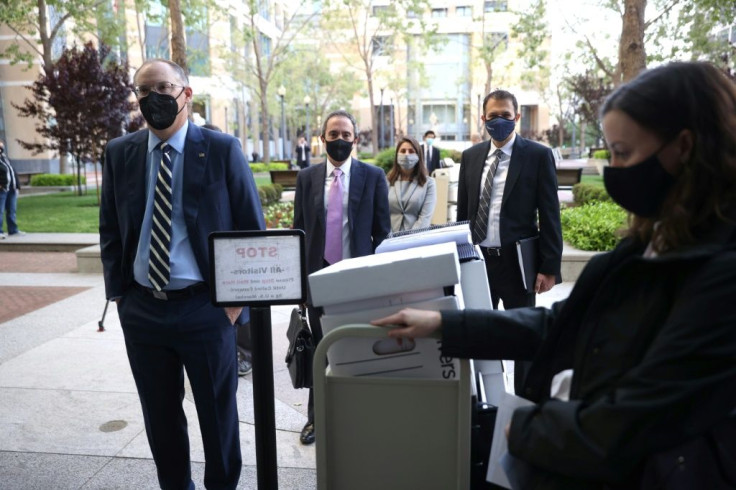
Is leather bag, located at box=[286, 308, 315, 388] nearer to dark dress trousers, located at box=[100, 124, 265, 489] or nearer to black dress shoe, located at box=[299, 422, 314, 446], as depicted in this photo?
dark dress trousers, located at box=[100, 124, 265, 489]

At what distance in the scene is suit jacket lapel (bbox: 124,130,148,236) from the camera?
282 cm

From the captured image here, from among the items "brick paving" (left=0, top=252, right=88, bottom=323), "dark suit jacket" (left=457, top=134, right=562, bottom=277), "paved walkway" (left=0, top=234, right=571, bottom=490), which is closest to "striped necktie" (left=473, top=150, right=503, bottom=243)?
"dark suit jacket" (left=457, top=134, right=562, bottom=277)

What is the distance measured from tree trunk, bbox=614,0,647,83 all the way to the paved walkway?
408 centimetres

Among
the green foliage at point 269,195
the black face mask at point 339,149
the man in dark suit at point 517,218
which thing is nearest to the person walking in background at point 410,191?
the black face mask at point 339,149

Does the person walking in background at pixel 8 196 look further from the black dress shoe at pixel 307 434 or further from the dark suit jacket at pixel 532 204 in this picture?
the dark suit jacket at pixel 532 204

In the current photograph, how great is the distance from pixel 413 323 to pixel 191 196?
4.65 feet

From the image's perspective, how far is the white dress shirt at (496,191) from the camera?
13.8 ft

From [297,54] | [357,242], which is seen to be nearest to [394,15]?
[297,54]

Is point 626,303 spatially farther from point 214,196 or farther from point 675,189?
point 214,196

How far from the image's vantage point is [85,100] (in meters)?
18.3

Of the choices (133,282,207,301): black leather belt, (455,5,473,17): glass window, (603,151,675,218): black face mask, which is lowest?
(133,282,207,301): black leather belt

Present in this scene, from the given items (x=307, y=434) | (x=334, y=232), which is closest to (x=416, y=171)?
(x=334, y=232)

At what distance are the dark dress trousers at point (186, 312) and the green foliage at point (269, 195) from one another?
1234cm

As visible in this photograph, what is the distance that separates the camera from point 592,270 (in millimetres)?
1545
